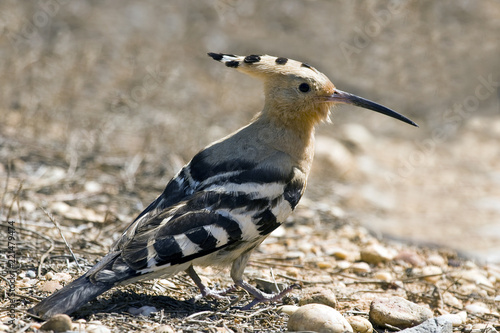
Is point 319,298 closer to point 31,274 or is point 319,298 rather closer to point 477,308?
point 477,308

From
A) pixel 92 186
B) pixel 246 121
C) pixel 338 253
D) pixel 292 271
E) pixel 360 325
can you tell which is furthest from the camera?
pixel 246 121

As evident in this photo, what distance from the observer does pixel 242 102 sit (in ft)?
24.1

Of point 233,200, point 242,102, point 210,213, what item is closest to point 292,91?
point 233,200

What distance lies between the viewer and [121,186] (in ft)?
16.8

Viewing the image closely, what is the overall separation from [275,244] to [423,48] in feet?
16.0

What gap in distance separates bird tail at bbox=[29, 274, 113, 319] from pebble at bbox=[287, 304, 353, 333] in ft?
2.65

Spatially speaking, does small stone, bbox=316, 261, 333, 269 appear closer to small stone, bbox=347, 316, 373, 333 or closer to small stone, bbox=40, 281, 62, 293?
small stone, bbox=347, 316, 373, 333

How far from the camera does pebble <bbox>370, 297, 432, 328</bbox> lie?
3.02 m

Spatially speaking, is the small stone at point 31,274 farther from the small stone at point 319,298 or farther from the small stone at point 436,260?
the small stone at point 436,260

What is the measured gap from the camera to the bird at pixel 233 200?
2.85 meters

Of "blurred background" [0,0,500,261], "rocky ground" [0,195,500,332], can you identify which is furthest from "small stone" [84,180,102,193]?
"rocky ground" [0,195,500,332]

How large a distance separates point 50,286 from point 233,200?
0.93 m

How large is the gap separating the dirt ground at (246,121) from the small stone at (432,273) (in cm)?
6

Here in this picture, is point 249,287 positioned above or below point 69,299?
above
